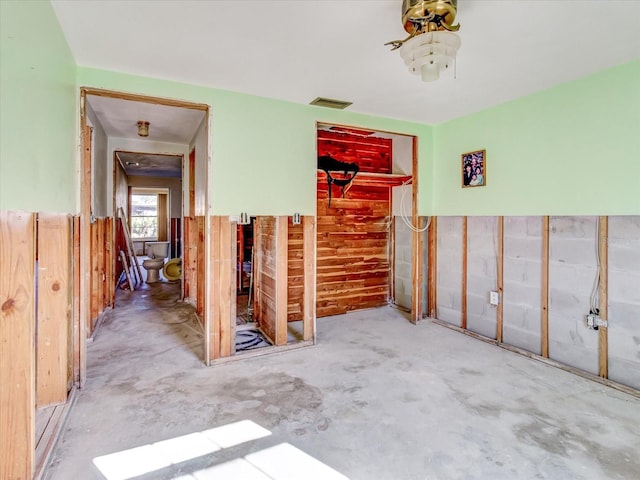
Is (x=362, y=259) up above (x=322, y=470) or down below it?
above

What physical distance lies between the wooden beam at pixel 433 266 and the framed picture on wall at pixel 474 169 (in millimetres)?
651

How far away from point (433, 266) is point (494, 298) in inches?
34.7

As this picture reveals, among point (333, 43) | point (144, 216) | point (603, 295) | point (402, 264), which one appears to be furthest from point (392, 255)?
point (144, 216)

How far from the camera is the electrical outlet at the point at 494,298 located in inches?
140

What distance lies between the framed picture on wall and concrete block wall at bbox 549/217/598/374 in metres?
0.85

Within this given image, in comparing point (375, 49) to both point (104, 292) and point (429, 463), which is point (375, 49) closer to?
point (429, 463)

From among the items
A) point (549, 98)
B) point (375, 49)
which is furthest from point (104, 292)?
point (549, 98)

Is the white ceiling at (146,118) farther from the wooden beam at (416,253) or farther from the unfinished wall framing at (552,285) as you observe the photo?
the unfinished wall framing at (552,285)

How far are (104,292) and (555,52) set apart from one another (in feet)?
18.2

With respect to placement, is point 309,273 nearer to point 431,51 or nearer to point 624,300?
point 431,51

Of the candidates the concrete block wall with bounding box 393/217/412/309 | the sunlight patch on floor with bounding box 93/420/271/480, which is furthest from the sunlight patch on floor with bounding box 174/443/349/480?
the concrete block wall with bounding box 393/217/412/309

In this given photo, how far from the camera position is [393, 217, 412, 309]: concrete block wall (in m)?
4.75

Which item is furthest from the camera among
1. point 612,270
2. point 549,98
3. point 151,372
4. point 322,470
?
point 549,98

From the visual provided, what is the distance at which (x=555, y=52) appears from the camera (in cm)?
240
